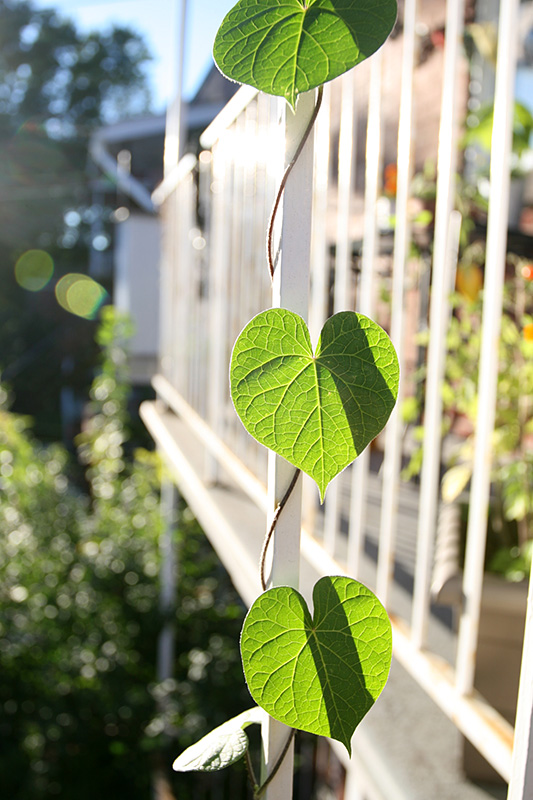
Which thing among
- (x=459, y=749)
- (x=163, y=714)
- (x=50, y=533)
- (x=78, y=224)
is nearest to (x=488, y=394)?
(x=459, y=749)

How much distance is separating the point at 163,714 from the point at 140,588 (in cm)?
78

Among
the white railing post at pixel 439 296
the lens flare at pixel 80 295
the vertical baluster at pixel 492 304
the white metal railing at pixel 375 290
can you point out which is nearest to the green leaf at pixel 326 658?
the white metal railing at pixel 375 290

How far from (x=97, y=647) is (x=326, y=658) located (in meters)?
3.71

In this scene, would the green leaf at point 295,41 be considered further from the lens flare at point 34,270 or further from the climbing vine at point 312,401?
the lens flare at point 34,270

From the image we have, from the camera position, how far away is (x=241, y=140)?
1.95 m

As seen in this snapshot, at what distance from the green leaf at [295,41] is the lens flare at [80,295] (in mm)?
16344

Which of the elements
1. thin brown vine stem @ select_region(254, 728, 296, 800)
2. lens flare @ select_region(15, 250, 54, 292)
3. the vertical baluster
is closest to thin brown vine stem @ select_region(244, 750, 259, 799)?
thin brown vine stem @ select_region(254, 728, 296, 800)

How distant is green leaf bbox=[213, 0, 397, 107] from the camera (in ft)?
1.29

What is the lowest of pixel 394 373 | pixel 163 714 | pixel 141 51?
pixel 163 714

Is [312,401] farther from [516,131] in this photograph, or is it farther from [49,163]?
[49,163]

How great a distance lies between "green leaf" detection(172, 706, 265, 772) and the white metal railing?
182 millimetres

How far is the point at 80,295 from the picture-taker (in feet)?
54.9

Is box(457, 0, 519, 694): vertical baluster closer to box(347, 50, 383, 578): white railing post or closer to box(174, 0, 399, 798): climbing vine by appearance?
box(347, 50, 383, 578): white railing post

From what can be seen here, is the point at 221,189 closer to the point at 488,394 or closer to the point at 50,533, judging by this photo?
the point at 488,394
